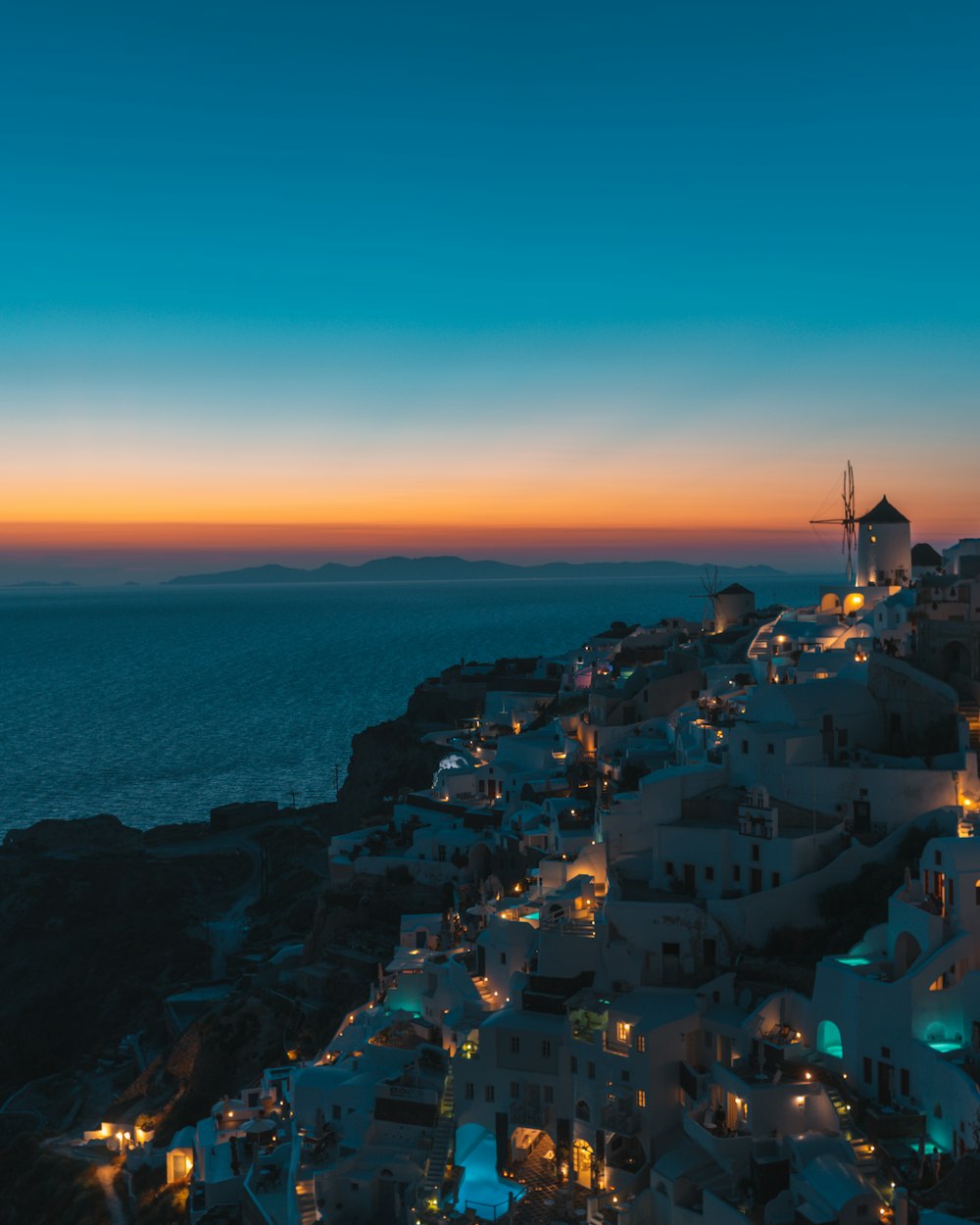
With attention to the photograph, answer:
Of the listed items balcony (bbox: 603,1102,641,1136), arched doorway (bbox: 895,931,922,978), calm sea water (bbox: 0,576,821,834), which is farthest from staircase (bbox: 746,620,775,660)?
calm sea water (bbox: 0,576,821,834)

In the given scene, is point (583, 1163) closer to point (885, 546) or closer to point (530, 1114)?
point (530, 1114)

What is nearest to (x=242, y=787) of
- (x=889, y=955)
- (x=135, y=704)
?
(x=135, y=704)

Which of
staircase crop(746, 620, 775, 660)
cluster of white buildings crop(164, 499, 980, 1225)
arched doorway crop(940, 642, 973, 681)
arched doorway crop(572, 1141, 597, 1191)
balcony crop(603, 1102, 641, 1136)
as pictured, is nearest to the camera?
cluster of white buildings crop(164, 499, 980, 1225)

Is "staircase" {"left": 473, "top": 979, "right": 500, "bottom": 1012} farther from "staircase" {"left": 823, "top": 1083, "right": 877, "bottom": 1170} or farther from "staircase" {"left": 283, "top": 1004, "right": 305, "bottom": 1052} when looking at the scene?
"staircase" {"left": 823, "top": 1083, "right": 877, "bottom": 1170}

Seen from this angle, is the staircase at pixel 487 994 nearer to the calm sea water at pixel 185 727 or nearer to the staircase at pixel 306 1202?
the staircase at pixel 306 1202

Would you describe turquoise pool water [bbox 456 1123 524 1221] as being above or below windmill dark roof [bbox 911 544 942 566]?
below

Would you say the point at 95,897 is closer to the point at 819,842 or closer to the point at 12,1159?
the point at 12,1159

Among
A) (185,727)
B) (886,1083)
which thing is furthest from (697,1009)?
(185,727)
